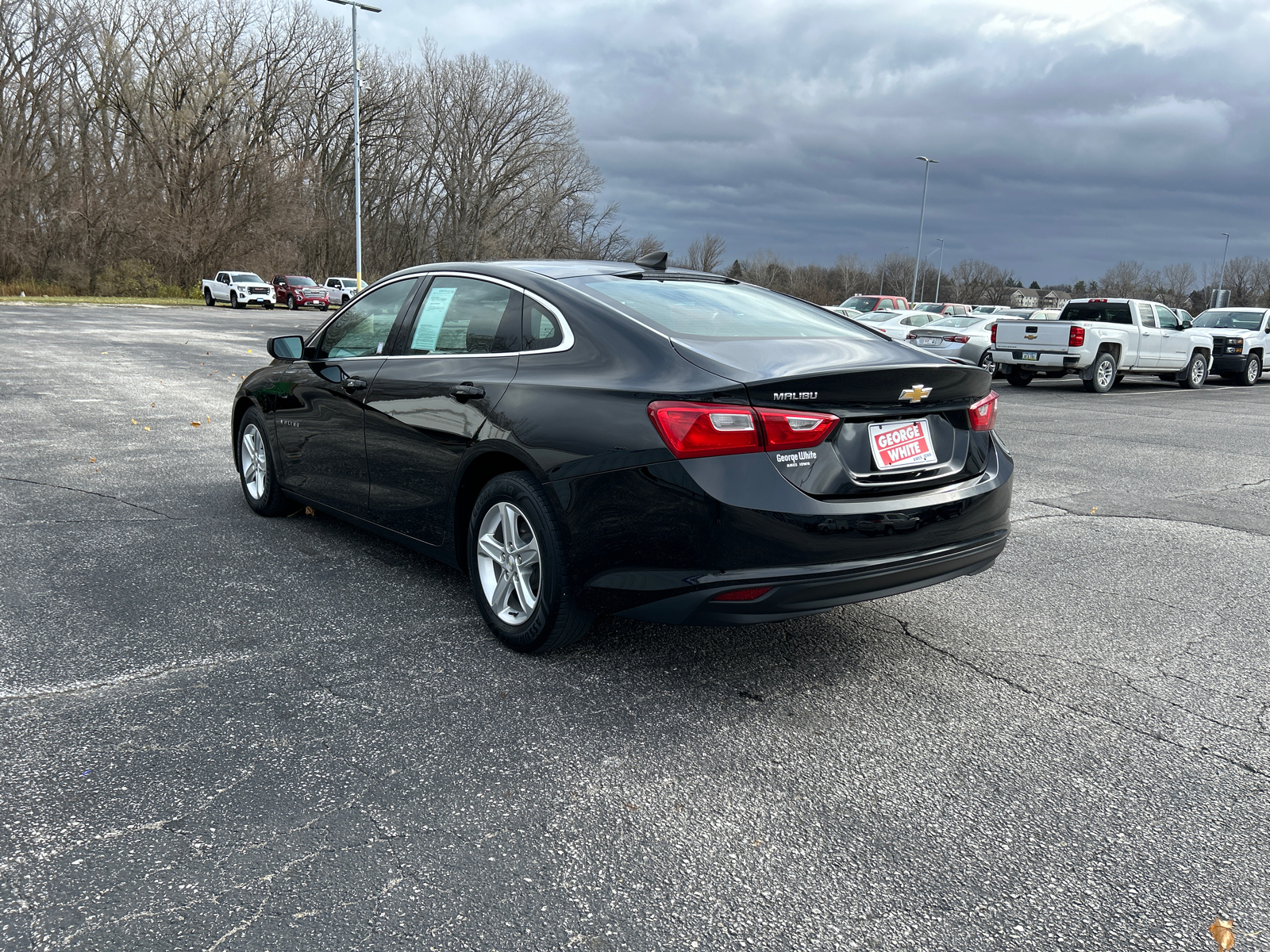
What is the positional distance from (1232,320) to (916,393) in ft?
85.7

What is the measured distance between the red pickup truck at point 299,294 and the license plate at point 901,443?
4518 centimetres

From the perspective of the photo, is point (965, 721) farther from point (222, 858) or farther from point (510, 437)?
point (222, 858)

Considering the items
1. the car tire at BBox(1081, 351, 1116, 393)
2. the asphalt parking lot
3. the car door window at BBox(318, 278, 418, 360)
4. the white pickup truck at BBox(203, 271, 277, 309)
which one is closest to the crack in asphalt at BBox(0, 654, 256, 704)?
the asphalt parking lot

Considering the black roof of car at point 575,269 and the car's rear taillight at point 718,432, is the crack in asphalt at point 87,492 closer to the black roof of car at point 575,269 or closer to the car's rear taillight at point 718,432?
the black roof of car at point 575,269

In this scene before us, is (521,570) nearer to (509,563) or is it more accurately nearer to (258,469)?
(509,563)

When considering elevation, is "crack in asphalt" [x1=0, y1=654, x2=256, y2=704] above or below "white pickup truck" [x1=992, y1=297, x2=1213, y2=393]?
below

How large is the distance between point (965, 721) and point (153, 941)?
258 centimetres

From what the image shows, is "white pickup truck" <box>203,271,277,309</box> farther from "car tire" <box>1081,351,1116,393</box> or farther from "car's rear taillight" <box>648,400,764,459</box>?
"car's rear taillight" <box>648,400,764,459</box>

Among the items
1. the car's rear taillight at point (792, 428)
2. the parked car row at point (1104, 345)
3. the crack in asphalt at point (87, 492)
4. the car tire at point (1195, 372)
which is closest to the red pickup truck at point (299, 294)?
the parked car row at point (1104, 345)

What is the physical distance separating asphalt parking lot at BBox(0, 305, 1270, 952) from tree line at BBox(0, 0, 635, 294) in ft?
140

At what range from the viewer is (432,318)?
462cm

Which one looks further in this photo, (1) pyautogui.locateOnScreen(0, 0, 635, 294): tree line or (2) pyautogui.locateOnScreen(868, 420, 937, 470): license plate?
(1) pyautogui.locateOnScreen(0, 0, 635, 294): tree line

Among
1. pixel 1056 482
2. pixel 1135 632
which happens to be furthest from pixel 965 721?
pixel 1056 482

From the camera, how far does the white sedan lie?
79.9ft
